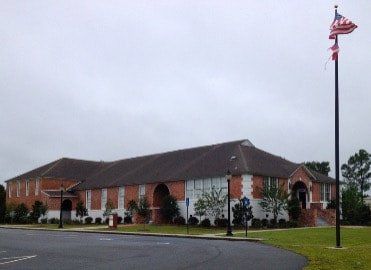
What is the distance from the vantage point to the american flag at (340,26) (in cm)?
2180

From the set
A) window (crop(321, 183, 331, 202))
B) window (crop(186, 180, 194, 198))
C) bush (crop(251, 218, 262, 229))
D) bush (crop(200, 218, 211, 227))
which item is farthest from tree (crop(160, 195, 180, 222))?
window (crop(321, 183, 331, 202))

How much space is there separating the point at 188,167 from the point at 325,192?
1487 cm

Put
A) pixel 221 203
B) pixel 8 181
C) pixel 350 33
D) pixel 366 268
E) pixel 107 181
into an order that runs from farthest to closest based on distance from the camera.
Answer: pixel 8 181 < pixel 107 181 < pixel 221 203 < pixel 350 33 < pixel 366 268

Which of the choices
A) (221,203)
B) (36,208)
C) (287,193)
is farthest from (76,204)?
(287,193)

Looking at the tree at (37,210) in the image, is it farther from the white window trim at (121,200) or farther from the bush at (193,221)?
the bush at (193,221)

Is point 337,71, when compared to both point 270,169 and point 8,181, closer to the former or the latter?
point 270,169

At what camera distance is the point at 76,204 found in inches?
2554

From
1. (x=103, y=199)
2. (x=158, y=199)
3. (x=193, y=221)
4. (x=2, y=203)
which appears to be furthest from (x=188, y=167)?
(x=2, y=203)

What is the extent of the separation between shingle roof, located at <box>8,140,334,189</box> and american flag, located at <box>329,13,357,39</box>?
22.6 m

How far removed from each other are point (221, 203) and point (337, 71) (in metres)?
24.0

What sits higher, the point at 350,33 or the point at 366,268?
the point at 350,33

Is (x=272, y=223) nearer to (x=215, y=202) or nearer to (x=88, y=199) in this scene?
(x=215, y=202)

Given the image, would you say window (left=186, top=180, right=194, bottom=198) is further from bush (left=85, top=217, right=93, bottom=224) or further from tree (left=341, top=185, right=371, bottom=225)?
bush (left=85, top=217, right=93, bottom=224)

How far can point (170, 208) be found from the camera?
4853 centimetres
